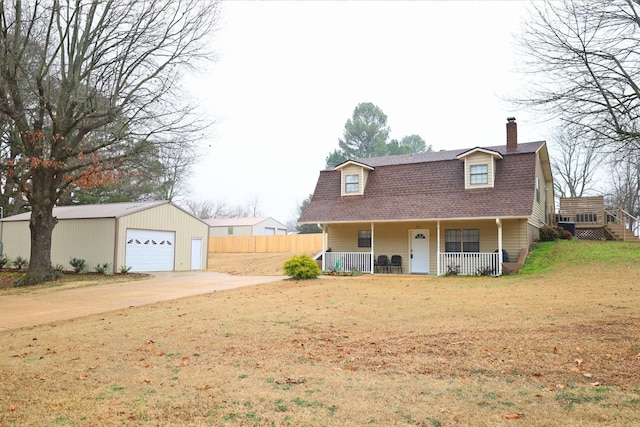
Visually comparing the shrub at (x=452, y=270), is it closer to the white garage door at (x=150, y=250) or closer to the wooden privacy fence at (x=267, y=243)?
the white garage door at (x=150, y=250)

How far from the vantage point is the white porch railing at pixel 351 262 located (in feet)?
69.1

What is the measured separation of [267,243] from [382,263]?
22198 mm

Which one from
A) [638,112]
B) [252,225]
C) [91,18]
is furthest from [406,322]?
[252,225]

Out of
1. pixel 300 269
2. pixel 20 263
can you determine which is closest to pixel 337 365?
pixel 300 269

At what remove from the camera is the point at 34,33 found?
1739 cm

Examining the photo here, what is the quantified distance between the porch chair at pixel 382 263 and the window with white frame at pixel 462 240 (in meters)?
2.67

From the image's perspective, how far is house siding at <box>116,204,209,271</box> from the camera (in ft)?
74.4

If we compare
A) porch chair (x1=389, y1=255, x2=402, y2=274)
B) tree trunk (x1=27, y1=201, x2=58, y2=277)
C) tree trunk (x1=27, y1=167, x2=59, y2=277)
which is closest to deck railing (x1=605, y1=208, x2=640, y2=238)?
porch chair (x1=389, y1=255, x2=402, y2=274)

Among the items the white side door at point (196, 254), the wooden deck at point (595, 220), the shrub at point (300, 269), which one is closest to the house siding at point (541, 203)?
the wooden deck at point (595, 220)

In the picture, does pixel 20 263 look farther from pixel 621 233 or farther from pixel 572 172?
pixel 572 172

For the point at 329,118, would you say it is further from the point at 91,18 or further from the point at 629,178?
the point at 91,18

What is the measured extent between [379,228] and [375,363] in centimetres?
1590

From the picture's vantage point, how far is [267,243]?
41.8 meters

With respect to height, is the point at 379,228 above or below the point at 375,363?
above
